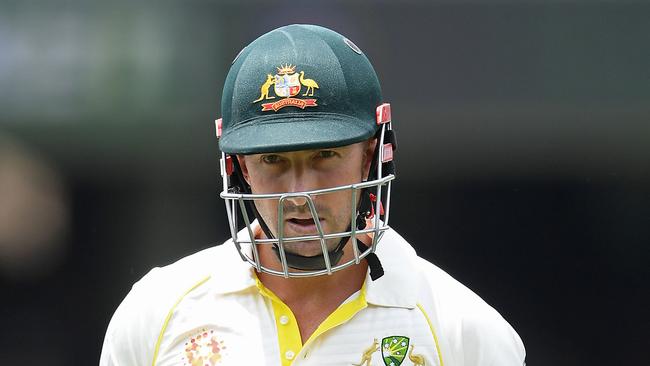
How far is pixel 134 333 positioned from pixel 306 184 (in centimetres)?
46

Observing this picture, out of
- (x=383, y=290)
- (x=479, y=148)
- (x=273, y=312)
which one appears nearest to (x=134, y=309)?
(x=273, y=312)

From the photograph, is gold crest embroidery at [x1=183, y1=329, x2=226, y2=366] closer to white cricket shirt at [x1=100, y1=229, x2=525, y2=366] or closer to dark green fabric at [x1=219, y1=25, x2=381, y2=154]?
white cricket shirt at [x1=100, y1=229, x2=525, y2=366]

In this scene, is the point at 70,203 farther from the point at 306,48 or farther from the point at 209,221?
the point at 306,48

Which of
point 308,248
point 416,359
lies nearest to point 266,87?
point 308,248

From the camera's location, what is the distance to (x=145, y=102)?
11.1ft

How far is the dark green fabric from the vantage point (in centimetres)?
191

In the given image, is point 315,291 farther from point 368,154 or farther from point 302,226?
point 368,154

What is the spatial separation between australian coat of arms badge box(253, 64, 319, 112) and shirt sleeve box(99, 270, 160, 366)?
1.48 feet

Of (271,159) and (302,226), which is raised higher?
(271,159)

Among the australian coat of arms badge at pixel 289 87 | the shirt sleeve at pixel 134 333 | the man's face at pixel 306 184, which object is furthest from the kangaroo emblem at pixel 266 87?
the shirt sleeve at pixel 134 333

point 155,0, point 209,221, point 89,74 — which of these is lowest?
point 209,221

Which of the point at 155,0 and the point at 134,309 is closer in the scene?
the point at 134,309

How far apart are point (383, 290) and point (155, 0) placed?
5.74 ft

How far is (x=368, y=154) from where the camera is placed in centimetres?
207
